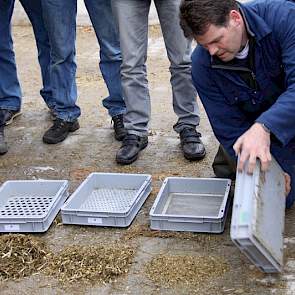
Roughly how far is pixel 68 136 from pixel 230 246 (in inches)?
76.5

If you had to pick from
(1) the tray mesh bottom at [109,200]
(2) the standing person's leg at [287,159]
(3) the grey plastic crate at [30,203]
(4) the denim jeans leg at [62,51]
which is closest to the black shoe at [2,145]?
(4) the denim jeans leg at [62,51]

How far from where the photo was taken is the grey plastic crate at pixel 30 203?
3.53 metres

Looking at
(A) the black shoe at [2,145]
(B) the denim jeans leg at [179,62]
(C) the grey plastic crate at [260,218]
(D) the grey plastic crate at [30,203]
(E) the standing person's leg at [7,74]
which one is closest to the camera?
(C) the grey plastic crate at [260,218]

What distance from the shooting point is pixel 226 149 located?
357cm

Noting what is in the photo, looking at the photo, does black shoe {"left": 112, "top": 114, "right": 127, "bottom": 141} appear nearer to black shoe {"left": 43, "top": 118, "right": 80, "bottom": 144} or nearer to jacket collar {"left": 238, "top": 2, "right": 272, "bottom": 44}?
black shoe {"left": 43, "top": 118, "right": 80, "bottom": 144}

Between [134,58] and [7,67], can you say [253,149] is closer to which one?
[134,58]

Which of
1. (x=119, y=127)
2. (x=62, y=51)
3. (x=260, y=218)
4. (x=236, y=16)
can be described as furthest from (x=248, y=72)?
(x=62, y=51)

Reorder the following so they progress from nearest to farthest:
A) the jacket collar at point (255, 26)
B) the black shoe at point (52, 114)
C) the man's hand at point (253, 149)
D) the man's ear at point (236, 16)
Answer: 1. the man's hand at point (253, 149)
2. the man's ear at point (236, 16)
3. the jacket collar at point (255, 26)
4. the black shoe at point (52, 114)

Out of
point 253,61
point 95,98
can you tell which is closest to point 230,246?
point 253,61

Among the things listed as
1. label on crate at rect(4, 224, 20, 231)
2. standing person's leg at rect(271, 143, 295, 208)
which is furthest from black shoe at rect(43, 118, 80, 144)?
standing person's leg at rect(271, 143, 295, 208)

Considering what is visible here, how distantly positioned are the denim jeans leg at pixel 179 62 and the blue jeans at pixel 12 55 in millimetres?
1063

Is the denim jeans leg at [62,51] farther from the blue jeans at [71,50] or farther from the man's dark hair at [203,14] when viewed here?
the man's dark hair at [203,14]

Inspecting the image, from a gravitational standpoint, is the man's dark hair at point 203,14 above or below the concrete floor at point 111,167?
above

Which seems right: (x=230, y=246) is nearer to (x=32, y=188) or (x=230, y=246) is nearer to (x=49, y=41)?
(x=32, y=188)
